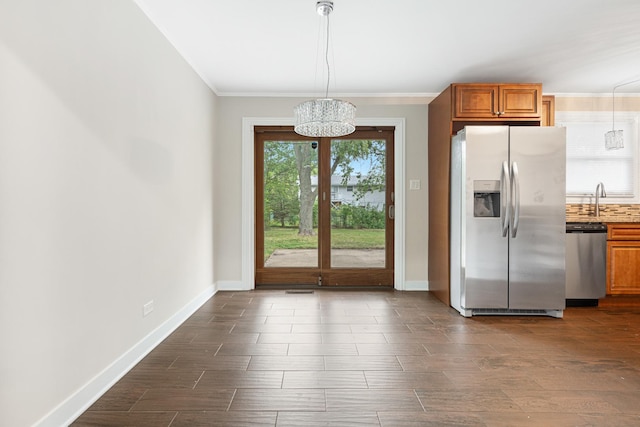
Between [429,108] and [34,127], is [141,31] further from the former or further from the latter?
[429,108]

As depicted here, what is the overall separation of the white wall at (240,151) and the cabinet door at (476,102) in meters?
0.78

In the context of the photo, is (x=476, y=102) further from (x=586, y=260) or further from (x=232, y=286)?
(x=232, y=286)

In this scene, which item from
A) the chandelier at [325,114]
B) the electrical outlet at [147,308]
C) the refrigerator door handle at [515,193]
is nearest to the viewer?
the electrical outlet at [147,308]

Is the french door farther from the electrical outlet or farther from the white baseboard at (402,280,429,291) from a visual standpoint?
the electrical outlet

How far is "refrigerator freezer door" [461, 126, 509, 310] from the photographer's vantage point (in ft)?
11.9

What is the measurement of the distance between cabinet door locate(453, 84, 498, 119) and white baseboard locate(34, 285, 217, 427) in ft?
11.3

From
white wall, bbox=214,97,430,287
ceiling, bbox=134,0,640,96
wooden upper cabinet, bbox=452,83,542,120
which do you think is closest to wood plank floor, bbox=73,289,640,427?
white wall, bbox=214,97,430,287

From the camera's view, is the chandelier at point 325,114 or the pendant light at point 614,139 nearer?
the chandelier at point 325,114

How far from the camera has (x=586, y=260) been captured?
4.00 metres

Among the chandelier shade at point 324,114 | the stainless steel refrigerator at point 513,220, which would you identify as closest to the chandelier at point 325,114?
the chandelier shade at point 324,114

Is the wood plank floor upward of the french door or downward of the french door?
downward

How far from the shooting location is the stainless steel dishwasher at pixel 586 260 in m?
3.99

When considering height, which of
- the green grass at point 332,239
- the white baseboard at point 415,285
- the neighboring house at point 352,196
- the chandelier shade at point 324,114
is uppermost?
the chandelier shade at point 324,114

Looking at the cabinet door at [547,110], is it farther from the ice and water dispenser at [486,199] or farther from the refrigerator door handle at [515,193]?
the ice and water dispenser at [486,199]
